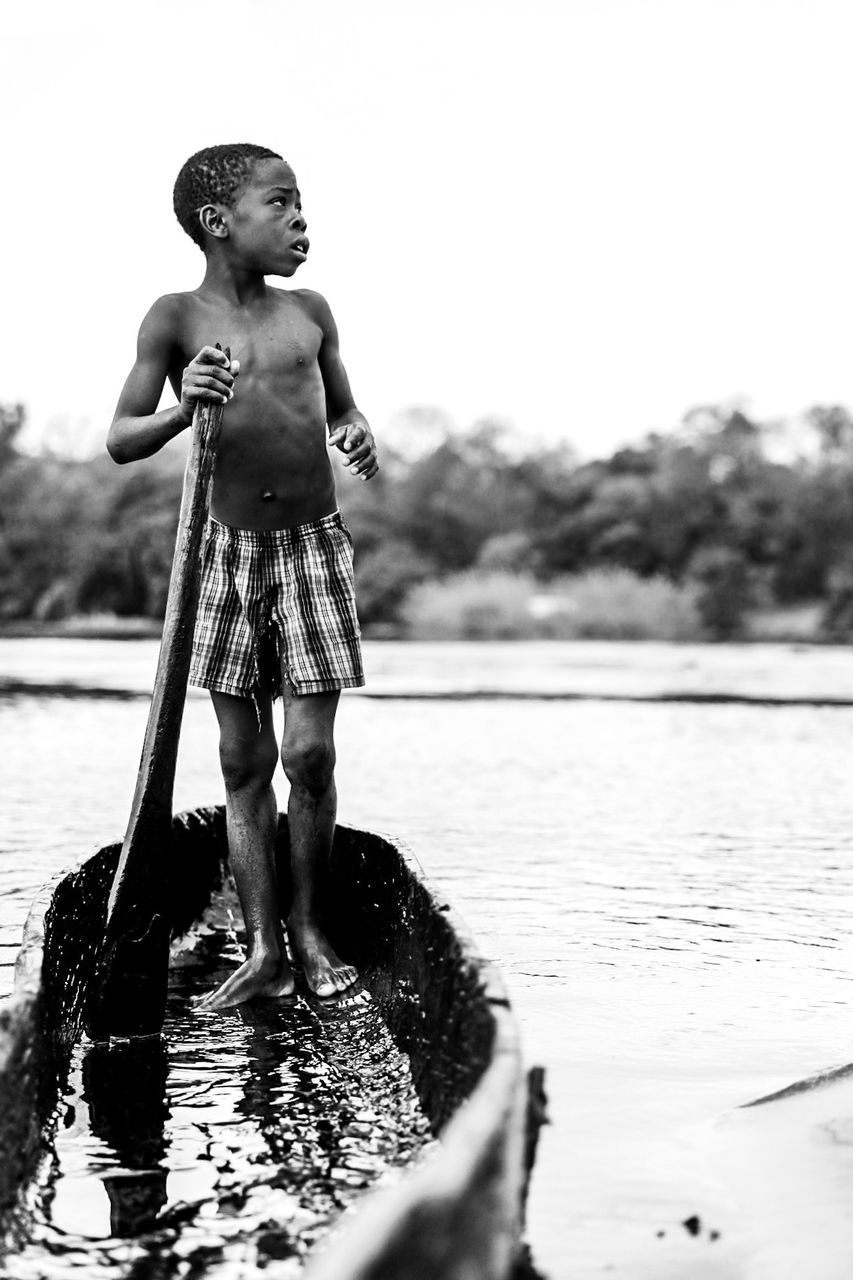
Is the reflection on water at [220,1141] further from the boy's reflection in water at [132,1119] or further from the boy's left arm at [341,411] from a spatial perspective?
the boy's left arm at [341,411]

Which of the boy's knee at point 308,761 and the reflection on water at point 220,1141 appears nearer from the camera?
the reflection on water at point 220,1141

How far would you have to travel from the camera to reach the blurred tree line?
56.2 m

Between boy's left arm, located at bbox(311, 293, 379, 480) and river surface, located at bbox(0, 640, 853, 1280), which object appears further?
boy's left arm, located at bbox(311, 293, 379, 480)

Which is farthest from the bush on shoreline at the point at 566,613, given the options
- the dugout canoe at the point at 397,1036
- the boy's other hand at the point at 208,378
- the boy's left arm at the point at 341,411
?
the boy's other hand at the point at 208,378

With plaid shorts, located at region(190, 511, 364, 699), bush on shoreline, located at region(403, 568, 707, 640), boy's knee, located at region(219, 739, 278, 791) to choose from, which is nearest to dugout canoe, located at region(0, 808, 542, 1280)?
boy's knee, located at region(219, 739, 278, 791)

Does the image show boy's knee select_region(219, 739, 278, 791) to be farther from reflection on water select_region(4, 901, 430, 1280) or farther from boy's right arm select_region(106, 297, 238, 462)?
boy's right arm select_region(106, 297, 238, 462)

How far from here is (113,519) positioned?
7281cm

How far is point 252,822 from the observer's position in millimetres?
4184

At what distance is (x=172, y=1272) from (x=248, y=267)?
8.33 ft

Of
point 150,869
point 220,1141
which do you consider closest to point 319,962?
point 150,869

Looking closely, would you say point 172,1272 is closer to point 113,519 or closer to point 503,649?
point 503,649

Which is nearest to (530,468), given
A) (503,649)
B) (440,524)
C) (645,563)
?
(440,524)

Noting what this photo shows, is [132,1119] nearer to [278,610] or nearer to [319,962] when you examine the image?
[319,962]

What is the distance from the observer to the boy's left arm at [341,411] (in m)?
4.15
